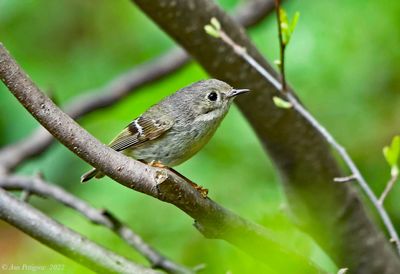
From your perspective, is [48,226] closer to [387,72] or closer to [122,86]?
[122,86]

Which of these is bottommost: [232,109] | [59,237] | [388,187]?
[59,237]

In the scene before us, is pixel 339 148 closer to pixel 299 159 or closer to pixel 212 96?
pixel 212 96

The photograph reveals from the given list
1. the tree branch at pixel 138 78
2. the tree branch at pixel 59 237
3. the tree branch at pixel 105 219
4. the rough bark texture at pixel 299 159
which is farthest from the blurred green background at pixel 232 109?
the tree branch at pixel 59 237

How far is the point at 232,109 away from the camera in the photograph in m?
3.78

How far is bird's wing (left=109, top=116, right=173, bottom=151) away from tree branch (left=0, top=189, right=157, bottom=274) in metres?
0.30

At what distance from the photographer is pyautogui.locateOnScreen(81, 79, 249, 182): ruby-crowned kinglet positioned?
2.25m

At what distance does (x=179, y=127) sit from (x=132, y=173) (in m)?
0.69

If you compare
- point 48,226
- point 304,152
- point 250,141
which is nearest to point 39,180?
point 48,226

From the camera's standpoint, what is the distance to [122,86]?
12.3ft

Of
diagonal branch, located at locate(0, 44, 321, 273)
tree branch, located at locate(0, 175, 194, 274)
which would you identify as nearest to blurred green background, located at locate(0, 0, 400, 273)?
tree branch, located at locate(0, 175, 194, 274)

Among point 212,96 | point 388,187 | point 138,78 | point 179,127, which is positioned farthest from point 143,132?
point 138,78

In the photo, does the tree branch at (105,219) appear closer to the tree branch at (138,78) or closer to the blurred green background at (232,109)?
the blurred green background at (232,109)

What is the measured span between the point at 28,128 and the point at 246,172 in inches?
53.6

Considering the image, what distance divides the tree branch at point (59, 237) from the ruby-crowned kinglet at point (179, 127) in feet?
0.59
